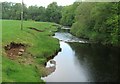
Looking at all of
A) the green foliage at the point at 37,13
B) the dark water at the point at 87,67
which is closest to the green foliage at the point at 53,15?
the green foliage at the point at 37,13

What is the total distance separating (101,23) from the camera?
235ft

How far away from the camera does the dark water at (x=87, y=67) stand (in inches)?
1341

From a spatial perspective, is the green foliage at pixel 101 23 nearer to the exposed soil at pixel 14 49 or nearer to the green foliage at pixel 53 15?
the exposed soil at pixel 14 49

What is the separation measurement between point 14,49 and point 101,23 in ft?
114

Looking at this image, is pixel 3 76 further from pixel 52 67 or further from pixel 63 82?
pixel 52 67

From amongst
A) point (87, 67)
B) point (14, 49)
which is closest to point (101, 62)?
point (87, 67)

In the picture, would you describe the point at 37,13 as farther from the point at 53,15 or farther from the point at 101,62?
the point at 101,62

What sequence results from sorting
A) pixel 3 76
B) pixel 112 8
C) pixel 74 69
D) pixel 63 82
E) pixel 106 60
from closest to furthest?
pixel 3 76 < pixel 63 82 < pixel 74 69 < pixel 106 60 < pixel 112 8

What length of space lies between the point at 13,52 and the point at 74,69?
9.50 meters

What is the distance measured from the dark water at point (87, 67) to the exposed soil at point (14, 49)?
19.6 feet

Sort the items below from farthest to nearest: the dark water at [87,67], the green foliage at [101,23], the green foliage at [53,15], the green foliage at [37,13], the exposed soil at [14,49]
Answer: the green foliage at [53,15]
the green foliage at [37,13]
the green foliage at [101,23]
the exposed soil at [14,49]
the dark water at [87,67]

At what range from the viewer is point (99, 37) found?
71.8m

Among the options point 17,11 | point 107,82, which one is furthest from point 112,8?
point 17,11

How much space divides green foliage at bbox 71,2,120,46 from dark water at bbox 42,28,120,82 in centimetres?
951
